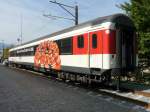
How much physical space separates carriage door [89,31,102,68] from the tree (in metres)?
4.61

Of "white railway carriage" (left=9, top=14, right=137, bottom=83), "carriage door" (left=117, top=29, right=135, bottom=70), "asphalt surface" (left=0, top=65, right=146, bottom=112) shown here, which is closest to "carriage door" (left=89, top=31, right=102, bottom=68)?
"white railway carriage" (left=9, top=14, right=137, bottom=83)

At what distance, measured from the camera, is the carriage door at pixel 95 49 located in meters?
14.9

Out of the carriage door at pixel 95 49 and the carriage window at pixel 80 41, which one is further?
the carriage window at pixel 80 41

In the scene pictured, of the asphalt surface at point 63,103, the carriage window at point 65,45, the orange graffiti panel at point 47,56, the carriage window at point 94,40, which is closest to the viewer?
the asphalt surface at point 63,103

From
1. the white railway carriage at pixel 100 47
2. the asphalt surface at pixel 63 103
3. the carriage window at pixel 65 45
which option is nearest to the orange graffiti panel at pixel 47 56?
the carriage window at pixel 65 45

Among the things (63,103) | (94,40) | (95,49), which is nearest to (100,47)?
(95,49)

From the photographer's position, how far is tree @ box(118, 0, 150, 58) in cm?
1867

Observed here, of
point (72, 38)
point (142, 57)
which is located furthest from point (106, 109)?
point (142, 57)

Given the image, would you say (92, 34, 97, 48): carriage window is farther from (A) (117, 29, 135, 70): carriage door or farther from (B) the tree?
(B) the tree

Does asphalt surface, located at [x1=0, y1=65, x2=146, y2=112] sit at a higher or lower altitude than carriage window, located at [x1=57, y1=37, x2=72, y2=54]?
lower

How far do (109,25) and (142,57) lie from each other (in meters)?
6.21

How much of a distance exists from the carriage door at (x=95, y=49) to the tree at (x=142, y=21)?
4.61 m

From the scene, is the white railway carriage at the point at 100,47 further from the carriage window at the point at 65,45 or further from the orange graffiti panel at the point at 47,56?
the orange graffiti panel at the point at 47,56

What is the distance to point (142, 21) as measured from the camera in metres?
19.1
